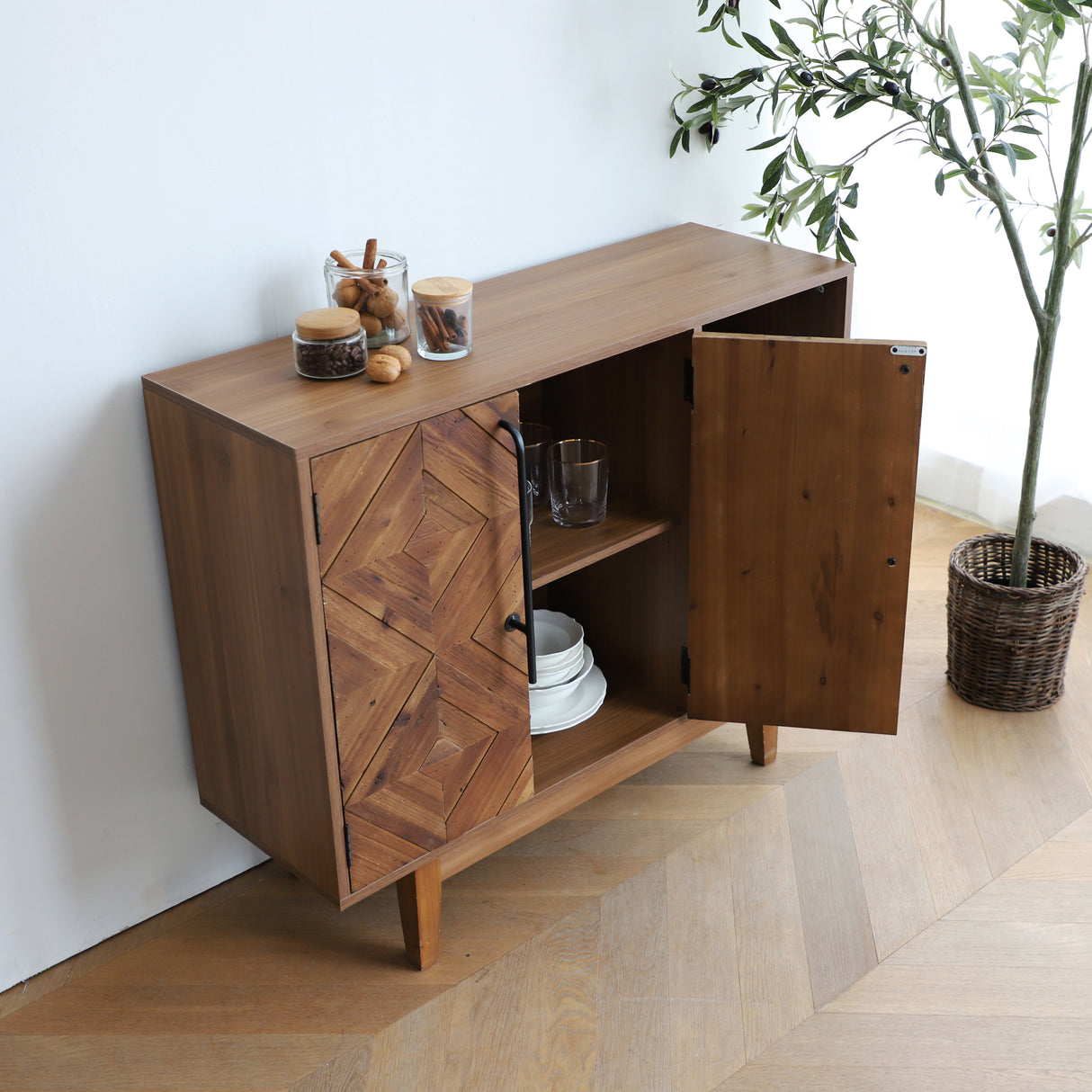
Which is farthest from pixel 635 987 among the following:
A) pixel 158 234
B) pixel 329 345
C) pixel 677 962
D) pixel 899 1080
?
pixel 158 234

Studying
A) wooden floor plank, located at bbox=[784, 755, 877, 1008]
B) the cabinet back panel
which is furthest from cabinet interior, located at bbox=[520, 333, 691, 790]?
wooden floor plank, located at bbox=[784, 755, 877, 1008]

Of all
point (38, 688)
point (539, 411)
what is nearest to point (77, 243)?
point (38, 688)

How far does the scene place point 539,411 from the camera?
244 cm

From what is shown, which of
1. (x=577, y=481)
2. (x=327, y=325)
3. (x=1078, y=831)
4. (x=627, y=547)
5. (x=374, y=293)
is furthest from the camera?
(x=1078, y=831)

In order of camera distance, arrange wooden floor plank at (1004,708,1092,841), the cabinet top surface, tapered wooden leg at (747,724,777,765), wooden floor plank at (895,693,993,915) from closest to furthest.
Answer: the cabinet top surface → wooden floor plank at (895,693,993,915) → wooden floor plank at (1004,708,1092,841) → tapered wooden leg at (747,724,777,765)

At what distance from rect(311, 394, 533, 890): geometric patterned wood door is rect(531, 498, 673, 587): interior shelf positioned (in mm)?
121

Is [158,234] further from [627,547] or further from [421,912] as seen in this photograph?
[421,912]

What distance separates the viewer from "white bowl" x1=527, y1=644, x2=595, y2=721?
228cm

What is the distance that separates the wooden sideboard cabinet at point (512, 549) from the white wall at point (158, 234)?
0.25 ft

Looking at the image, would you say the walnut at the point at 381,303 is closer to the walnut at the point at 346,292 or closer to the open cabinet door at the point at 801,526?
the walnut at the point at 346,292

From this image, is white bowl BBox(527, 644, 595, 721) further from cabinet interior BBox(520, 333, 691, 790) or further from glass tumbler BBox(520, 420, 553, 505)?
glass tumbler BBox(520, 420, 553, 505)

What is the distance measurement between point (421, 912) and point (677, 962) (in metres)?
0.42

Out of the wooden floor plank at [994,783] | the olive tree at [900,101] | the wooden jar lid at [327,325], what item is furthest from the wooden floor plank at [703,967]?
the wooden jar lid at [327,325]

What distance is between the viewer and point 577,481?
2127 millimetres
